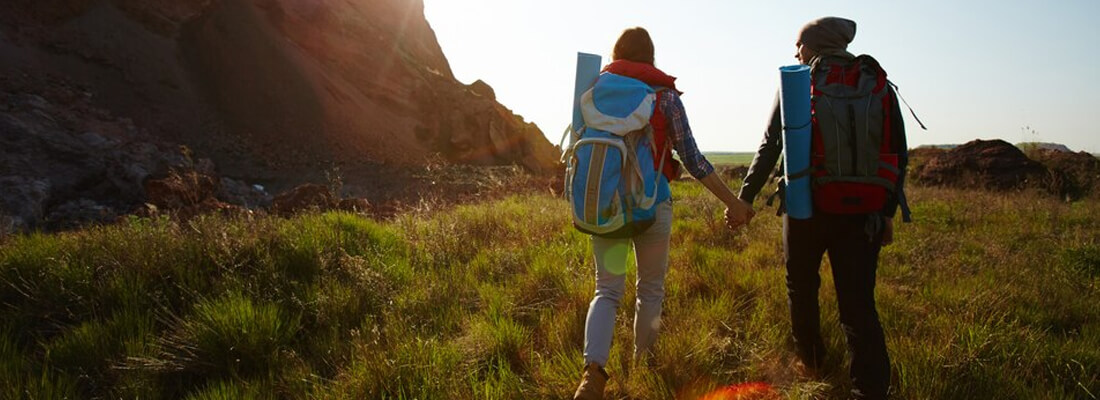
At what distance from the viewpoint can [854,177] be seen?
2.23m

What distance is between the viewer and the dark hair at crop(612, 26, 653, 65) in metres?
2.44

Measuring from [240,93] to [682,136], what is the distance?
68.5 ft

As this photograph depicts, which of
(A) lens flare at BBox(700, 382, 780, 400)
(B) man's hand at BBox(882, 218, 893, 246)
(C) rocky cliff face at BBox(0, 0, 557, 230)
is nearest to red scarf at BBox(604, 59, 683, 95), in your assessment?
(B) man's hand at BBox(882, 218, 893, 246)

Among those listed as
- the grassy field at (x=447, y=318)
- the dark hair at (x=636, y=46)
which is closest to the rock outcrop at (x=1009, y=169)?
the grassy field at (x=447, y=318)

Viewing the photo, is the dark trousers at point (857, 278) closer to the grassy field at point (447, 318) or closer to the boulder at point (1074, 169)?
the grassy field at point (447, 318)

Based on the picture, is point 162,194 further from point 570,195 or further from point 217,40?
point 217,40

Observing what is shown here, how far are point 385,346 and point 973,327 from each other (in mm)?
3373

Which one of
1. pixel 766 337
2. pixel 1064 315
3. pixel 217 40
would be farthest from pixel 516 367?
pixel 217 40

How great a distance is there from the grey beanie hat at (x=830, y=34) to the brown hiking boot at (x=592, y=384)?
5.92 ft

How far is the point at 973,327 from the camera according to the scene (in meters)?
2.95

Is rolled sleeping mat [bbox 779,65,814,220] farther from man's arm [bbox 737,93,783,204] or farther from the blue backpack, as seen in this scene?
the blue backpack

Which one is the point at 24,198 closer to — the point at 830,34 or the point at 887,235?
the point at 830,34

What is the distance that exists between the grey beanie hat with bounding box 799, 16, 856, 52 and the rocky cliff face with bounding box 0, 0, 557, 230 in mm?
11393

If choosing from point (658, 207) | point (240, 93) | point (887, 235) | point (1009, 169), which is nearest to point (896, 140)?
point (887, 235)
